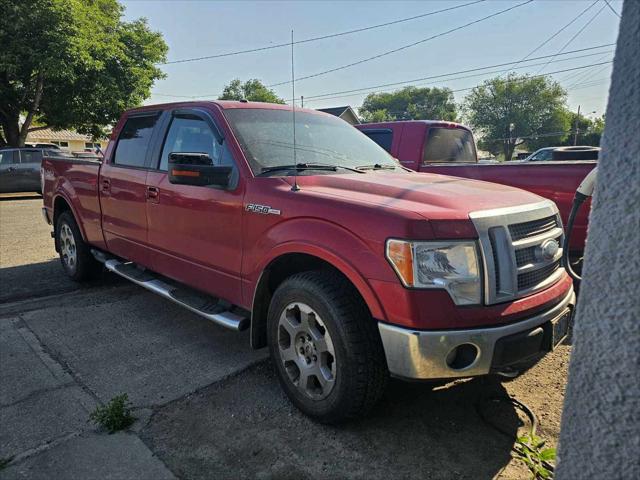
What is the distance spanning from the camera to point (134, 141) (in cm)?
459

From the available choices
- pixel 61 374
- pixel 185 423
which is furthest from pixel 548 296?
pixel 61 374

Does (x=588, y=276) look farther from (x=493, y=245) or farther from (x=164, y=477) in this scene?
(x=164, y=477)

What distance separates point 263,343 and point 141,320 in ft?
5.81

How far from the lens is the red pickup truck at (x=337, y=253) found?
91.0 inches

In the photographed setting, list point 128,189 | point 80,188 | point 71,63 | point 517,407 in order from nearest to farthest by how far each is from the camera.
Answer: point 517,407 < point 128,189 < point 80,188 < point 71,63

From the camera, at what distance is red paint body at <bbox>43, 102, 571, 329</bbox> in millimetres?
2326

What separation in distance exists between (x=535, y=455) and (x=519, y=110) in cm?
7931

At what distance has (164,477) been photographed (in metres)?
2.30

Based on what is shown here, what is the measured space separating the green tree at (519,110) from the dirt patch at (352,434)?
241 feet

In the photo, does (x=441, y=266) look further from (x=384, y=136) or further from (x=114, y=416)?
(x=384, y=136)

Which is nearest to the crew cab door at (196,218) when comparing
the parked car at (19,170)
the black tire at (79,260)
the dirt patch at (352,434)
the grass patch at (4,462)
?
the dirt patch at (352,434)

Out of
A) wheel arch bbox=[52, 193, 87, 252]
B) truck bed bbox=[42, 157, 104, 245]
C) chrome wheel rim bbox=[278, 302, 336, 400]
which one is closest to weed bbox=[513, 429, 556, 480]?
chrome wheel rim bbox=[278, 302, 336, 400]

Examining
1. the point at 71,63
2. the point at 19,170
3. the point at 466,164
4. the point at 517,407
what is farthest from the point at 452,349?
the point at 71,63

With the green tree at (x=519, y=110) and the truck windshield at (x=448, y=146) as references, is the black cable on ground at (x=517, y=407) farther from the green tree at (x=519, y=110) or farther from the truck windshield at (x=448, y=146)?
the green tree at (x=519, y=110)
